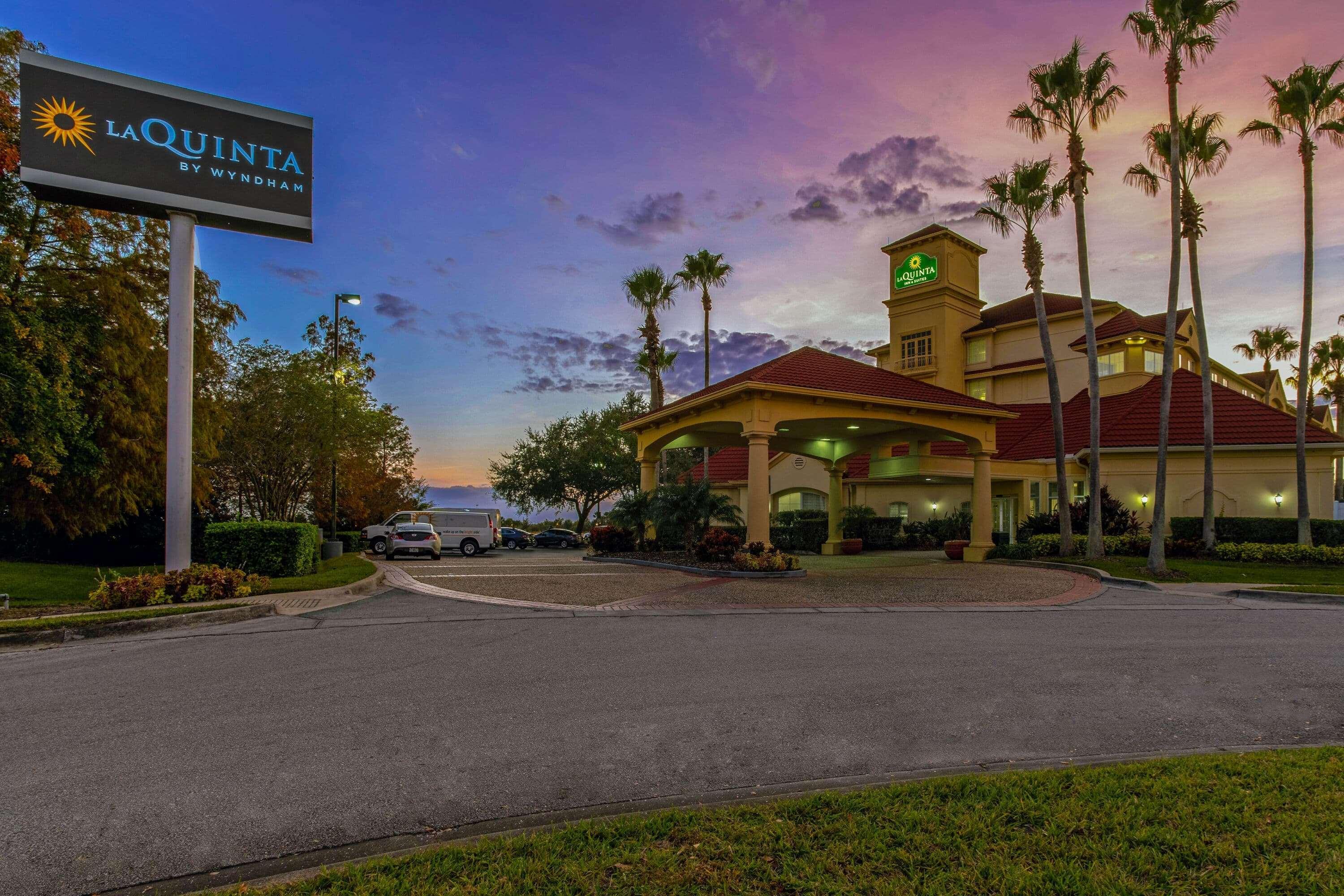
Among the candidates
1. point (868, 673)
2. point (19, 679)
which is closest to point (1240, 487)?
point (868, 673)

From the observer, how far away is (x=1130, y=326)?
103ft

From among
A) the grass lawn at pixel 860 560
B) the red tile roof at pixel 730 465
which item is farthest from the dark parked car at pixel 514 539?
the grass lawn at pixel 860 560

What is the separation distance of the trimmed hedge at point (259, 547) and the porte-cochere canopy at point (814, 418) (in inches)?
427

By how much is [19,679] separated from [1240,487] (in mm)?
31612

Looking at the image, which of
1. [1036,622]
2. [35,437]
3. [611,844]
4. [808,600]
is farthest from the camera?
[35,437]

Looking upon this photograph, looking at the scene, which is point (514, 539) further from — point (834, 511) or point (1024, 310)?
point (1024, 310)

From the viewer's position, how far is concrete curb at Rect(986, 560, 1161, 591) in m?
16.4

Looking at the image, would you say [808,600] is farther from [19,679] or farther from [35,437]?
[35,437]

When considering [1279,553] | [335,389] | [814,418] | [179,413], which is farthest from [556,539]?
[1279,553]

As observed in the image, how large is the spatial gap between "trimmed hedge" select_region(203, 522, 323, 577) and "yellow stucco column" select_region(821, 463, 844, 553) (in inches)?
760

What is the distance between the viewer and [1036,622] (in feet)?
35.7

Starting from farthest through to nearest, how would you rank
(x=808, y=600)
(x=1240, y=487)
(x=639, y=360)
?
(x=639, y=360) → (x=1240, y=487) → (x=808, y=600)

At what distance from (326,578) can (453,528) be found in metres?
16.6

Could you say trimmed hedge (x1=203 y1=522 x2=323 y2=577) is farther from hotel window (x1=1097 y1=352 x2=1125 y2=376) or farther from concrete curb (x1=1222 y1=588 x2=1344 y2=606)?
hotel window (x1=1097 y1=352 x2=1125 y2=376)
